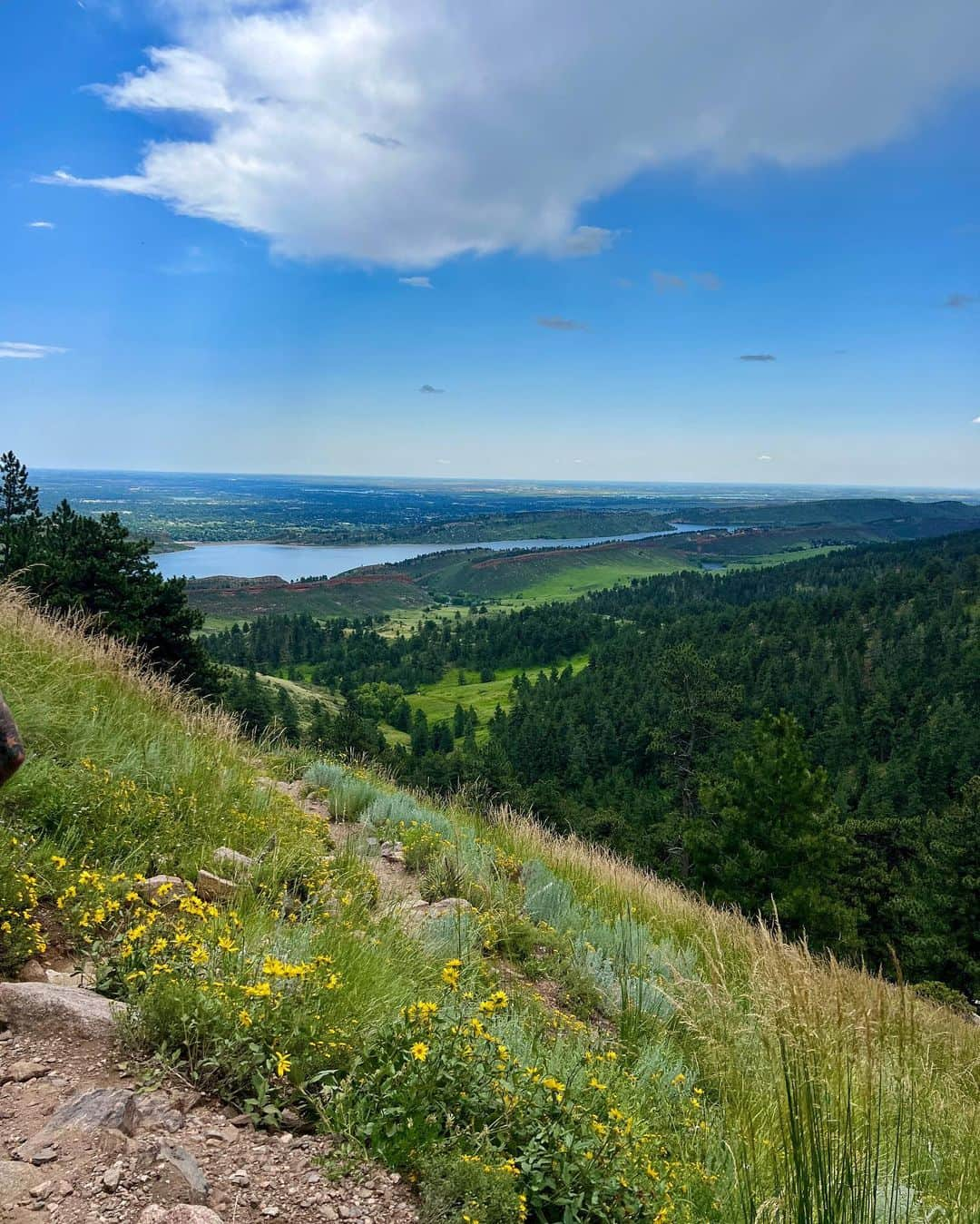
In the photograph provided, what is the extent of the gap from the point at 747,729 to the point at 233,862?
2434 inches

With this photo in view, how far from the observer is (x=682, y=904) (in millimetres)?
7141

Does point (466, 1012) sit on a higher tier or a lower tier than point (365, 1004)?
lower

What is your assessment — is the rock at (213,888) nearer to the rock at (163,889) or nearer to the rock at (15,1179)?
the rock at (163,889)

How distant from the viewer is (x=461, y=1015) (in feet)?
8.69

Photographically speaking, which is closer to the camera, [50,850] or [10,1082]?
[10,1082]

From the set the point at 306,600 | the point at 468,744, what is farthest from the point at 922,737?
the point at 306,600

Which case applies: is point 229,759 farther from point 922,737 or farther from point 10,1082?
point 922,737

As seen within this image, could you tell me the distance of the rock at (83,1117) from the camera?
200 centimetres

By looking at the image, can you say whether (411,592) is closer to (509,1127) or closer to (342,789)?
(342,789)

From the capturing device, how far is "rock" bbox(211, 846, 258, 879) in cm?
407

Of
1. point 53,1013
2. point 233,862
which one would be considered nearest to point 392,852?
point 233,862

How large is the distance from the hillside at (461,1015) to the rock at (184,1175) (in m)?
0.32

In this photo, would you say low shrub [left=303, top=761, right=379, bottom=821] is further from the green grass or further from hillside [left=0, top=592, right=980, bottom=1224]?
the green grass

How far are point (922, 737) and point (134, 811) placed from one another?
71.6m
